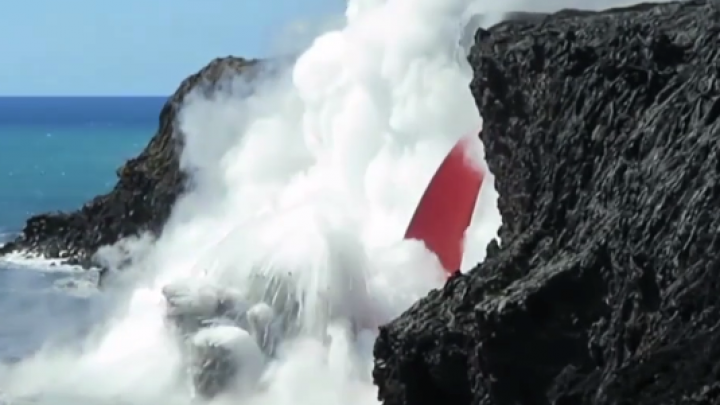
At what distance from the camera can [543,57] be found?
1451 centimetres

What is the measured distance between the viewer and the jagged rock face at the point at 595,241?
37.2ft

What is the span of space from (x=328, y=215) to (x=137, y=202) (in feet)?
48.6

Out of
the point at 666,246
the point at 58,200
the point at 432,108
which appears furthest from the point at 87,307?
the point at 58,200

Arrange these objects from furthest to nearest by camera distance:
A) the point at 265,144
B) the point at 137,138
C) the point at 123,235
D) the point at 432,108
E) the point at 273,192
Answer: the point at 137,138, the point at 123,235, the point at 265,144, the point at 273,192, the point at 432,108

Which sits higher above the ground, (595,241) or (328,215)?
(328,215)

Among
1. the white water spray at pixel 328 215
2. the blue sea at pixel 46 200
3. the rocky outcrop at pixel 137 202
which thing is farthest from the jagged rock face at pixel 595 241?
the rocky outcrop at pixel 137 202

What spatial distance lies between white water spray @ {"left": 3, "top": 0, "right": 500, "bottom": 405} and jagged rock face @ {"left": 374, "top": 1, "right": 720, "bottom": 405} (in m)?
5.67

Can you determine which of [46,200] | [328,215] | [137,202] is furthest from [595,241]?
[46,200]

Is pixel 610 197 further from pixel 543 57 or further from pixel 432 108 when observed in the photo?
pixel 432 108

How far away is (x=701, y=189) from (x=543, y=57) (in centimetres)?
323

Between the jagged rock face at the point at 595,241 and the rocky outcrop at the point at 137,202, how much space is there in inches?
922

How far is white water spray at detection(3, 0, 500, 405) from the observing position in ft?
68.6

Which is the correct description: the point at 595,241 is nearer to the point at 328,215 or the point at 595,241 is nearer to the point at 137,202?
the point at 328,215

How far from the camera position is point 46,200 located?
65812 millimetres
